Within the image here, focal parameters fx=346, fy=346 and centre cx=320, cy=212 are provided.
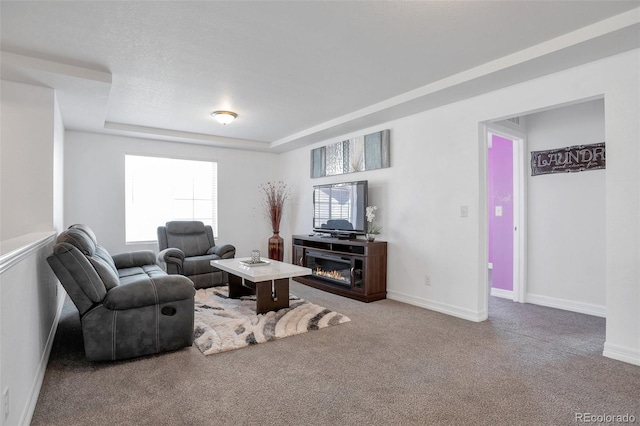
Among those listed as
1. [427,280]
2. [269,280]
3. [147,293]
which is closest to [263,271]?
[269,280]

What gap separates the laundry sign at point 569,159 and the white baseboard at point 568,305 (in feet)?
4.95

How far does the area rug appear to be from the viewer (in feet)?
9.61

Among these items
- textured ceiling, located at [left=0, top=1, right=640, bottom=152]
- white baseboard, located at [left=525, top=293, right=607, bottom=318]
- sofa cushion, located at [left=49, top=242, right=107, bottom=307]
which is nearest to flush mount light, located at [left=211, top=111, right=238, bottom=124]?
textured ceiling, located at [left=0, top=1, right=640, bottom=152]

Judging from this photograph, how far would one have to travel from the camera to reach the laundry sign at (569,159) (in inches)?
150

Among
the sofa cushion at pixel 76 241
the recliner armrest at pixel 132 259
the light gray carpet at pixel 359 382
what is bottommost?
the light gray carpet at pixel 359 382

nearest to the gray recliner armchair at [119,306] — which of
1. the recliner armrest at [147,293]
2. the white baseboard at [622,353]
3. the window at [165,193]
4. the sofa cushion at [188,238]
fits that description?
the recliner armrest at [147,293]

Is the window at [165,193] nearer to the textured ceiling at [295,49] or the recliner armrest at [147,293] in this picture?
the textured ceiling at [295,49]

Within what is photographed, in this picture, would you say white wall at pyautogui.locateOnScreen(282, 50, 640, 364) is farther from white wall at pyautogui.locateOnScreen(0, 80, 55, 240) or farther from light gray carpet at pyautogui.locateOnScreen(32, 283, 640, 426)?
white wall at pyautogui.locateOnScreen(0, 80, 55, 240)

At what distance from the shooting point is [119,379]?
2307 mm

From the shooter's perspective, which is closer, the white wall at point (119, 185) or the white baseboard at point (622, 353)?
the white baseboard at point (622, 353)

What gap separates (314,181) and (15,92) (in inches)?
156

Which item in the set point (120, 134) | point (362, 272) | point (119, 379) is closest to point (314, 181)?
point (362, 272)

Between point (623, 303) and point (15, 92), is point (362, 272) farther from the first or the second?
point (15, 92)

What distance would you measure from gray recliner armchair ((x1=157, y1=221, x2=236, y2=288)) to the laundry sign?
14.0ft
